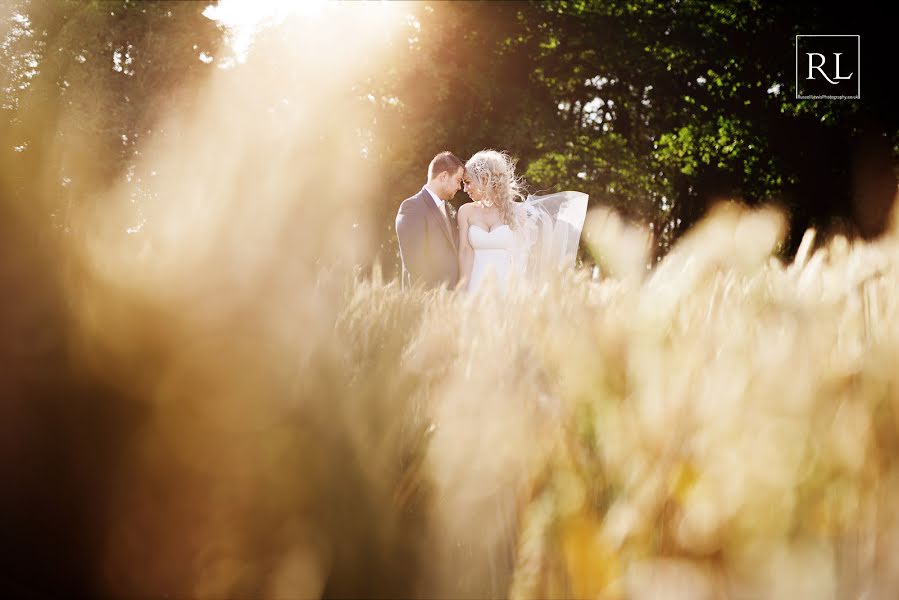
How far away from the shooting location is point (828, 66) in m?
19.7

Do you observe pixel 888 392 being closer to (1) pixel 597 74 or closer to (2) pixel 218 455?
(2) pixel 218 455

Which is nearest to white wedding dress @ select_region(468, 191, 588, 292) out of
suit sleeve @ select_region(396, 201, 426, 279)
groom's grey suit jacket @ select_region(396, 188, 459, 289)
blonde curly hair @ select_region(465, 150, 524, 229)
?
blonde curly hair @ select_region(465, 150, 524, 229)

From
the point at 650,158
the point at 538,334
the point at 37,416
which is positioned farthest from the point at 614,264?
the point at 650,158

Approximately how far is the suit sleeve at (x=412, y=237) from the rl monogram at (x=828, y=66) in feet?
49.2

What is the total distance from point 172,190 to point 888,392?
116cm

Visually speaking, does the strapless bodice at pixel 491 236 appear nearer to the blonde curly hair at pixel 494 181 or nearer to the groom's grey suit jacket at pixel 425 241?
the blonde curly hair at pixel 494 181

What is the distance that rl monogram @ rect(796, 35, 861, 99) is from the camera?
18.1 metres

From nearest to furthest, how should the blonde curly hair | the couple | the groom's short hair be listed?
the couple < the groom's short hair < the blonde curly hair

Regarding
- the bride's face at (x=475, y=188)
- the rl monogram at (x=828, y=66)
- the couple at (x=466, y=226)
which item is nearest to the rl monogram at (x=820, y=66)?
the rl monogram at (x=828, y=66)

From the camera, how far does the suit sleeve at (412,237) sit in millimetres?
7676

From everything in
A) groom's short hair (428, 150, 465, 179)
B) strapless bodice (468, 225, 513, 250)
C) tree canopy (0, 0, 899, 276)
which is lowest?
strapless bodice (468, 225, 513, 250)

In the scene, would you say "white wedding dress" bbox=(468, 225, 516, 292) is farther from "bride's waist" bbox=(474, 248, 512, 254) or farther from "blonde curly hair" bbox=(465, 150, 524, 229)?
"blonde curly hair" bbox=(465, 150, 524, 229)

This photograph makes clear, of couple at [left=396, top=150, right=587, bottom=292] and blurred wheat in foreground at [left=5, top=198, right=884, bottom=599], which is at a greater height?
couple at [left=396, top=150, right=587, bottom=292]

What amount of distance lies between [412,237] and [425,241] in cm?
21
